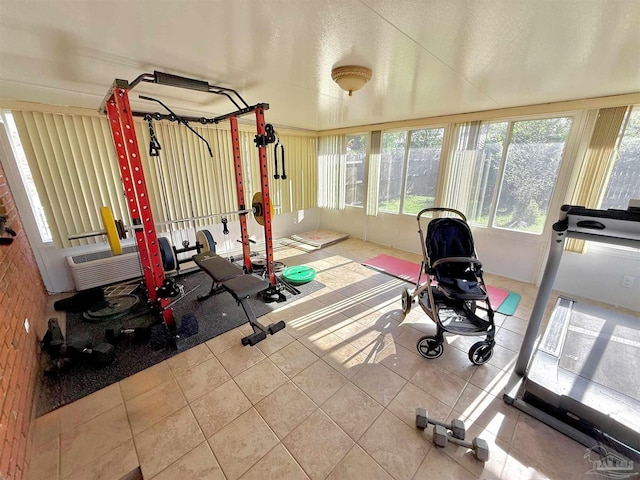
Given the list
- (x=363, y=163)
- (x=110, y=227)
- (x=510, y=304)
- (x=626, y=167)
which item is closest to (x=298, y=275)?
(x=110, y=227)

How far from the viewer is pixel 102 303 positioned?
3.08 metres

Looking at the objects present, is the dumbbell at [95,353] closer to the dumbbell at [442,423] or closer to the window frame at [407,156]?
the dumbbell at [442,423]

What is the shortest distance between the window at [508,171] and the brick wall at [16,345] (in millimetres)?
4967

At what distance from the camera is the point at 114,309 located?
9.68 ft

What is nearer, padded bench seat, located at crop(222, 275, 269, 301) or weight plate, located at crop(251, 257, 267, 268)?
padded bench seat, located at crop(222, 275, 269, 301)

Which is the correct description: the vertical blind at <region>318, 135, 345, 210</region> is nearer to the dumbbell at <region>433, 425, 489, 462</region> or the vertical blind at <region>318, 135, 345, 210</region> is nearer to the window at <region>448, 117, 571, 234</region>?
the window at <region>448, 117, 571, 234</region>

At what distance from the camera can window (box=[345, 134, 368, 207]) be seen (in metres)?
5.32

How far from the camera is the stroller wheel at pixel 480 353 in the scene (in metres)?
2.11

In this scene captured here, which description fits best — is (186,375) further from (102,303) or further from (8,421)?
(102,303)

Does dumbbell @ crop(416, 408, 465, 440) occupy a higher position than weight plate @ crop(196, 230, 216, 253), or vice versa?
weight plate @ crop(196, 230, 216, 253)

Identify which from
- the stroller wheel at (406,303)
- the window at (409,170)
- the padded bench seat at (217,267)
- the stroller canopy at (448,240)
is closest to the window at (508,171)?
the window at (409,170)

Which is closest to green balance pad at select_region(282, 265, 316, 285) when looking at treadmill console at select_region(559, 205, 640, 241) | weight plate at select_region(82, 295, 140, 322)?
weight plate at select_region(82, 295, 140, 322)

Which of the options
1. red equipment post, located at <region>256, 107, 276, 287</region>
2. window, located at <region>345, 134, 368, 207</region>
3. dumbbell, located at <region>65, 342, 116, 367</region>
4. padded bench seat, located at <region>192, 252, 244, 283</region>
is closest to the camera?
dumbbell, located at <region>65, 342, 116, 367</region>

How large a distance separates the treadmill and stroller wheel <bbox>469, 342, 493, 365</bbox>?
0.20 meters
